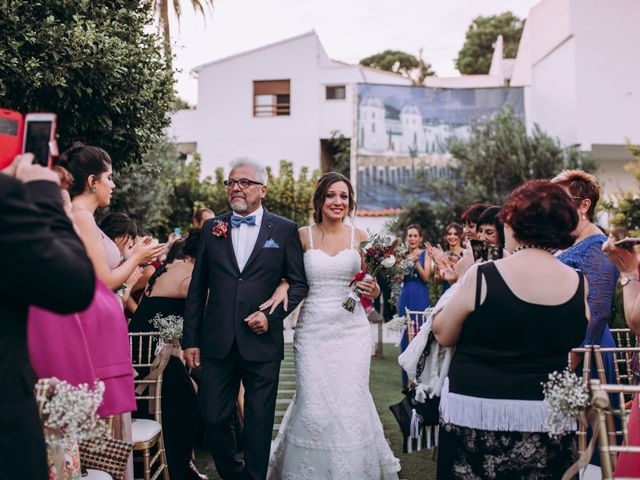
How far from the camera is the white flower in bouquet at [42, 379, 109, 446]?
7.22 ft

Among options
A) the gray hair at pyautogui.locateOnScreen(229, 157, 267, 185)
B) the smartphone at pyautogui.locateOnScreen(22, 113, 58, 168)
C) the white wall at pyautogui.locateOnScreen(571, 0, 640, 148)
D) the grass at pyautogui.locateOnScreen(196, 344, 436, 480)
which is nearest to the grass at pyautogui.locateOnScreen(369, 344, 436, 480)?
the grass at pyautogui.locateOnScreen(196, 344, 436, 480)

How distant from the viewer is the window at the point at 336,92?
96.4 ft

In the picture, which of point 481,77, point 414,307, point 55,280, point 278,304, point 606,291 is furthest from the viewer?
point 481,77

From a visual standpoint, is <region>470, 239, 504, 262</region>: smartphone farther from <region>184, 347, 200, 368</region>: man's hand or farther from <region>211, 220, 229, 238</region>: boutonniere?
<region>184, 347, 200, 368</region>: man's hand

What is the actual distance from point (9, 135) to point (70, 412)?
92 cm

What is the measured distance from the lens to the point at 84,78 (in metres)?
7.07

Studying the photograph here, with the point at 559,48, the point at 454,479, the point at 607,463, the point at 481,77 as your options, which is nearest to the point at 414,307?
the point at 454,479

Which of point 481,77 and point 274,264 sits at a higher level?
point 481,77

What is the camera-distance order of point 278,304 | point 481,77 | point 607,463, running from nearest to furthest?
point 607,463
point 278,304
point 481,77

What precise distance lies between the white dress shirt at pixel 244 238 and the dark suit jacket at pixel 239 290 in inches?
1.7

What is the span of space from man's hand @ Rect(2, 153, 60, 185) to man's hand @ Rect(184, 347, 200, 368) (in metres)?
2.75

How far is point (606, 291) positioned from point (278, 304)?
7.03ft

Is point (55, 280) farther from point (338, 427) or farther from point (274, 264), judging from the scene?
point (338, 427)

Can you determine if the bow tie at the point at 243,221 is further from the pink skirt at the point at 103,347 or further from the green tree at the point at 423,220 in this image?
the green tree at the point at 423,220
